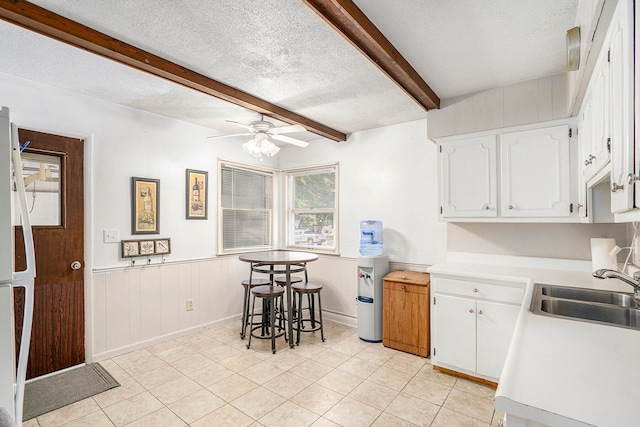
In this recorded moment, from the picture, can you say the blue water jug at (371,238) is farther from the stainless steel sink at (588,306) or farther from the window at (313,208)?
the stainless steel sink at (588,306)

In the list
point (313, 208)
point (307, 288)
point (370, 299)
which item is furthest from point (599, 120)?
point (313, 208)

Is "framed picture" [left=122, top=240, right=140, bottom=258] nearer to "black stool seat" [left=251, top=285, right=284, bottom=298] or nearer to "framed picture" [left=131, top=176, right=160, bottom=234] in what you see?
"framed picture" [left=131, top=176, right=160, bottom=234]

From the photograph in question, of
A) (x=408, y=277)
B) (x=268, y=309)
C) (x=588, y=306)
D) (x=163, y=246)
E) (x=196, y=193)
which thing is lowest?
(x=268, y=309)

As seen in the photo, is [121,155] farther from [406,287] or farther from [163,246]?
[406,287]

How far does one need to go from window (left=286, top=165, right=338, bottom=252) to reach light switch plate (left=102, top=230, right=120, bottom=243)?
7.63 ft

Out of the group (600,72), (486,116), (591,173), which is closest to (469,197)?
(486,116)

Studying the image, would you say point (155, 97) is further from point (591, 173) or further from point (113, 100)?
point (591, 173)

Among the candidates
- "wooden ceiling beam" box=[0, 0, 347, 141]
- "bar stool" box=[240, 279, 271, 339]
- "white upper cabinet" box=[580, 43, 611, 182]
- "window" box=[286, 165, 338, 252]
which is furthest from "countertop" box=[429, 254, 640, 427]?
"window" box=[286, 165, 338, 252]

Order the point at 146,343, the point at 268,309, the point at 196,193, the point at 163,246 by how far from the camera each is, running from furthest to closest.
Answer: the point at 196,193
the point at 268,309
the point at 163,246
the point at 146,343

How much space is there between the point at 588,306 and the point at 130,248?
12.1 feet

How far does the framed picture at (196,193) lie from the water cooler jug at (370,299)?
2.01 metres

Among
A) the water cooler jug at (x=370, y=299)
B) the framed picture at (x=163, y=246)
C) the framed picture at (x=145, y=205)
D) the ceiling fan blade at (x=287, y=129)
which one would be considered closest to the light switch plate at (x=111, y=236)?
the framed picture at (x=145, y=205)

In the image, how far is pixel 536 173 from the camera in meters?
2.62

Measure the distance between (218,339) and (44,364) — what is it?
4.91 feet
